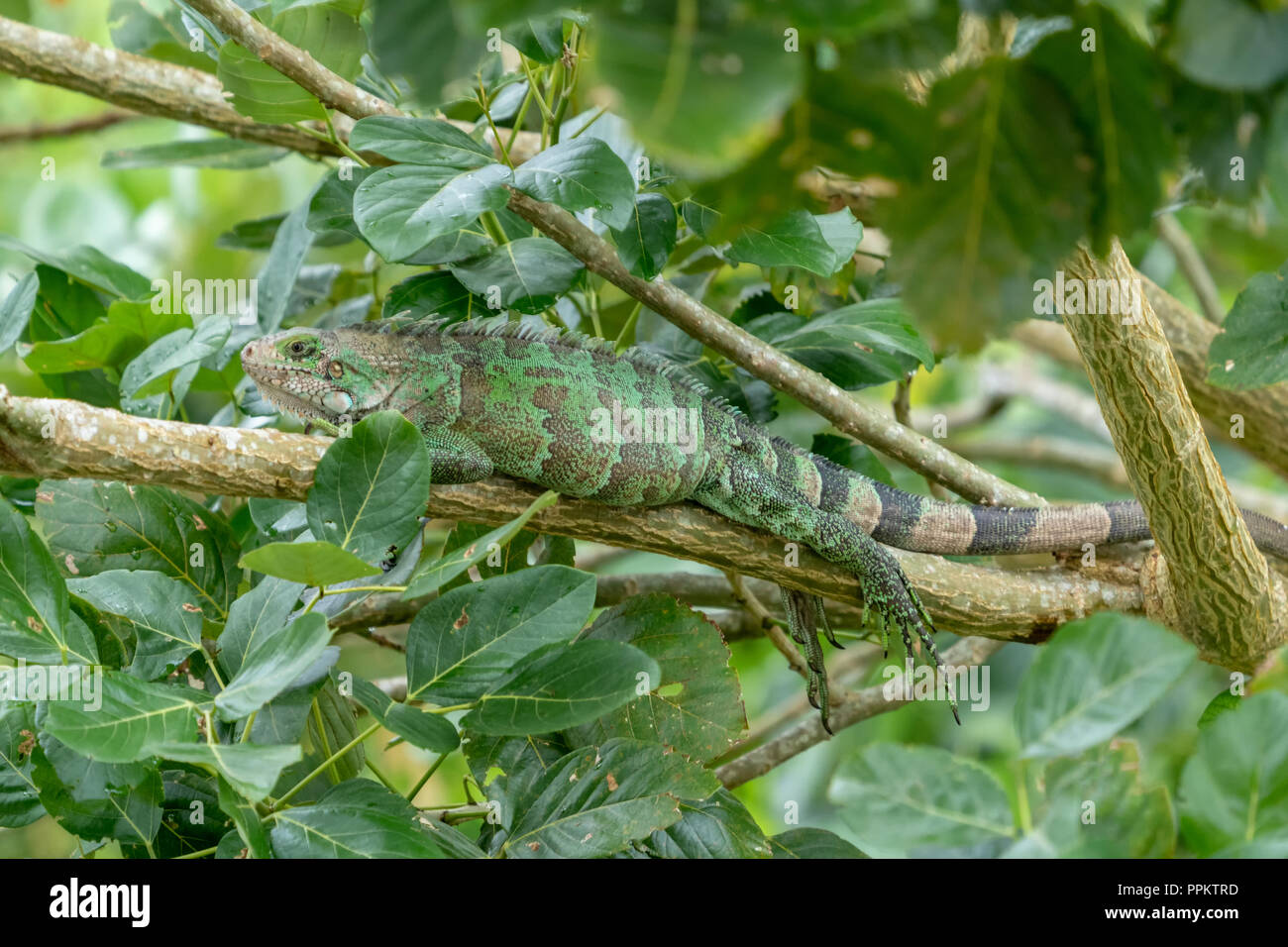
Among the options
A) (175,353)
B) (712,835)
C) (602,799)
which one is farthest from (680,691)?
(175,353)

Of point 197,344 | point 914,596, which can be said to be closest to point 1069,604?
point 914,596

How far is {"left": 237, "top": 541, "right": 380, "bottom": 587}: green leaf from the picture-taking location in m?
1.62

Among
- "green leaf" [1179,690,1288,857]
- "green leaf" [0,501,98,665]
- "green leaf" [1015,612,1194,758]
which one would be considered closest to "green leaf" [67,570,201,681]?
"green leaf" [0,501,98,665]

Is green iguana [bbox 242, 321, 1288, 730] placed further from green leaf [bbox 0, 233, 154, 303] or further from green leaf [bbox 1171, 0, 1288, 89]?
green leaf [bbox 1171, 0, 1288, 89]

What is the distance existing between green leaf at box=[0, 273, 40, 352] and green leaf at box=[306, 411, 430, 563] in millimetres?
1086

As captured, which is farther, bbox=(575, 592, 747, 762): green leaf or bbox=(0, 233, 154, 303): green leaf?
bbox=(0, 233, 154, 303): green leaf

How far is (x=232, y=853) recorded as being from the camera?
180 centimetres

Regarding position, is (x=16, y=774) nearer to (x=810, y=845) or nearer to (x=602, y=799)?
(x=602, y=799)

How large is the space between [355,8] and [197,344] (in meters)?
0.91

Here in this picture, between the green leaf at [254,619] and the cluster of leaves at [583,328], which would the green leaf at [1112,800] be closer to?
the cluster of leaves at [583,328]

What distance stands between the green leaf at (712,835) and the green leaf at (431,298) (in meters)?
1.57

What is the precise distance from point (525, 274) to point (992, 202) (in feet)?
5.68
